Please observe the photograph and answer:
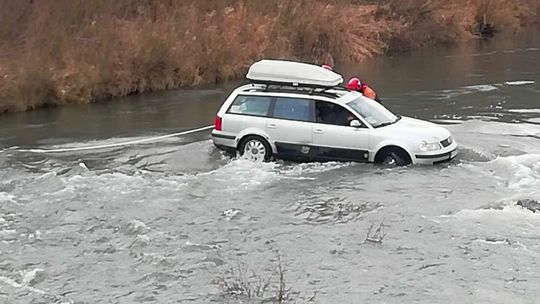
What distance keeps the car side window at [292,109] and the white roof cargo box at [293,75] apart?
19.0 inches

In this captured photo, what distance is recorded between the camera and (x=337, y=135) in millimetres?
16734

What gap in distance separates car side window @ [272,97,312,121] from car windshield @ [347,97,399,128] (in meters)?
0.85

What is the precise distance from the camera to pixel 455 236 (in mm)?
12828

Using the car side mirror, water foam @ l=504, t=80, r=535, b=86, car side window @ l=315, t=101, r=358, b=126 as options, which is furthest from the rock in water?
water foam @ l=504, t=80, r=535, b=86

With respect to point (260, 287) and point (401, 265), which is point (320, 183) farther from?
point (260, 287)

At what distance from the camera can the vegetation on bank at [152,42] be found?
28.0 metres

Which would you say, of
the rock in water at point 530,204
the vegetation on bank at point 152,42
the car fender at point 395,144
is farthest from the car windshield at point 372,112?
the vegetation on bank at point 152,42

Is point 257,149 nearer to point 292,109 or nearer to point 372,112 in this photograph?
point 292,109

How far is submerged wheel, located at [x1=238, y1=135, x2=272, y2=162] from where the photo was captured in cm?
1722

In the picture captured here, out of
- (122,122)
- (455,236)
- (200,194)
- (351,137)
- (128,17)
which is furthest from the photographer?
(128,17)

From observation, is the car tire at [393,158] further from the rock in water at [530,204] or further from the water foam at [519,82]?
the water foam at [519,82]

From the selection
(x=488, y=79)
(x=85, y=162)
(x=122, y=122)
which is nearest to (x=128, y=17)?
(x=122, y=122)

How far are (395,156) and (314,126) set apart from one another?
1689mm

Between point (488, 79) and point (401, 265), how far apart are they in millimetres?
20928
